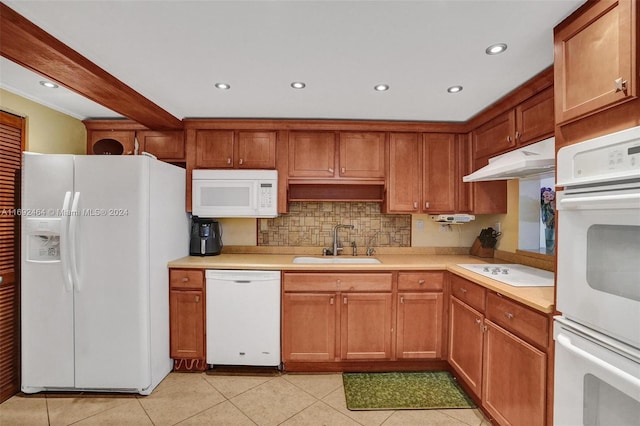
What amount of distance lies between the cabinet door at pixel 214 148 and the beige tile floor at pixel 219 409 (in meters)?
1.94

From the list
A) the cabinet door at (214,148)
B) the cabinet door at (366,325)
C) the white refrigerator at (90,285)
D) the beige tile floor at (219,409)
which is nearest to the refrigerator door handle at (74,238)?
the white refrigerator at (90,285)

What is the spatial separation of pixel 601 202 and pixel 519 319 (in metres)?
0.84

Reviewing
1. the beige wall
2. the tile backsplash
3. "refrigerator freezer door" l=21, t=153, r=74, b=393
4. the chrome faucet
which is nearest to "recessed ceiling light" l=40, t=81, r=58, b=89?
the beige wall

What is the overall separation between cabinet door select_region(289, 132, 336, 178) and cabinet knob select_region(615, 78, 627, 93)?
6.63ft

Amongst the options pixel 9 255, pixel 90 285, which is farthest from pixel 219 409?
pixel 9 255

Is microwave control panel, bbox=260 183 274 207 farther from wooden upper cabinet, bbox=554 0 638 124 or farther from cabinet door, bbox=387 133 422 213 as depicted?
wooden upper cabinet, bbox=554 0 638 124

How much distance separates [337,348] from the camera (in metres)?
2.52

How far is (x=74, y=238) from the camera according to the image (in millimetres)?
2158

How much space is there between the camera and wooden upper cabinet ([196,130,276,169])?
2855mm

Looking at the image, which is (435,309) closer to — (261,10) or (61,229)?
(261,10)

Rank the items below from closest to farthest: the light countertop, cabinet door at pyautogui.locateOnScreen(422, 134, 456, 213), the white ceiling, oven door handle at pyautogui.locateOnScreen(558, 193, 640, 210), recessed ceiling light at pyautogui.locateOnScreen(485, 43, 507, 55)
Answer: oven door handle at pyautogui.locateOnScreen(558, 193, 640, 210)
the white ceiling
recessed ceiling light at pyautogui.locateOnScreen(485, 43, 507, 55)
the light countertop
cabinet door at pyautogui.locateOnScreen(422, 134, 456, 213)

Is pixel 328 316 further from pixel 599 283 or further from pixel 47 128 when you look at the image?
pixel 47 128

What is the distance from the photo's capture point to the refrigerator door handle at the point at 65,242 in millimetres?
2133

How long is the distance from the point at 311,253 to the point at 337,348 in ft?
3.23
